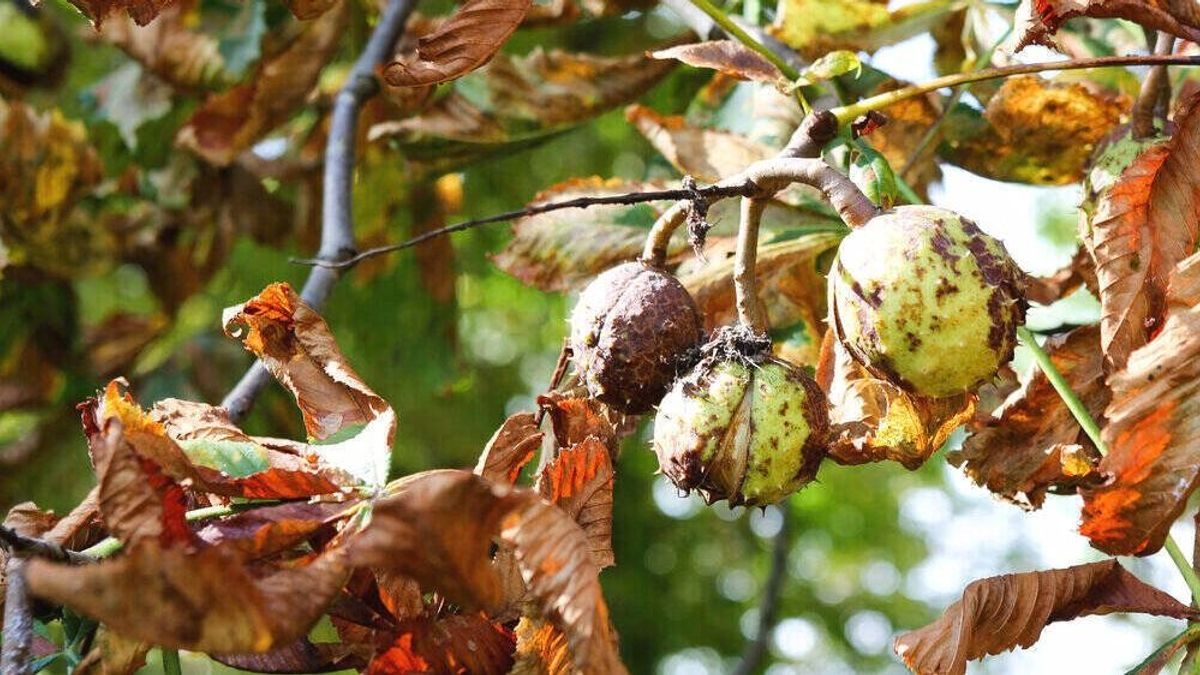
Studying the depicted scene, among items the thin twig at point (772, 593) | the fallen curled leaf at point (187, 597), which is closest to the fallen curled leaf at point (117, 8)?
the fallen curled leaf at point (187, 597)

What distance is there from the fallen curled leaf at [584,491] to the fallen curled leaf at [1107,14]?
692mm

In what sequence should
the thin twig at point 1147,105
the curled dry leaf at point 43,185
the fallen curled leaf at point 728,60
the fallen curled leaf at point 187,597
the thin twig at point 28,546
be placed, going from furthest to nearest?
the curled dry leaf at point 43,185, the thin twig at point 1147,105, the fallen curled leaf at point 728,60, the thin twig at point 28,546, the fallen curled leaf at point 187,597

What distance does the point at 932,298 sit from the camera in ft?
4.24

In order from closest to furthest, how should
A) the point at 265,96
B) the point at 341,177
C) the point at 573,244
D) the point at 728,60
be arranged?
the point at 728,60
the point at 573,244
the point at 341,177
the point at 265,96

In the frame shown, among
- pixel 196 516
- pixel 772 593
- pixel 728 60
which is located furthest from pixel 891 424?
pixel 772 593

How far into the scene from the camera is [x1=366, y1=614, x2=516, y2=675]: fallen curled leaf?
1.30 m

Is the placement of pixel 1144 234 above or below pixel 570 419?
above

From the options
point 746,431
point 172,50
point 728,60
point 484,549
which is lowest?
point 172,50

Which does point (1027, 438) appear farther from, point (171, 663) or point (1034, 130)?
point (171, 663)

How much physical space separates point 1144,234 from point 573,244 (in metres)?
0.86

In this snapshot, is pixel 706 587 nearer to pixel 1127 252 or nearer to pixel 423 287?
pixel 423 287

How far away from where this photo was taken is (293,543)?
1.23 meters

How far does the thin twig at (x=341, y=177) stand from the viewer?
1.95 m

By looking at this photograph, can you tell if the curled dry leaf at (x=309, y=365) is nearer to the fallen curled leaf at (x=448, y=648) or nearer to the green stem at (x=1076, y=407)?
the fallen curled leaf at (x=448, y=648)
